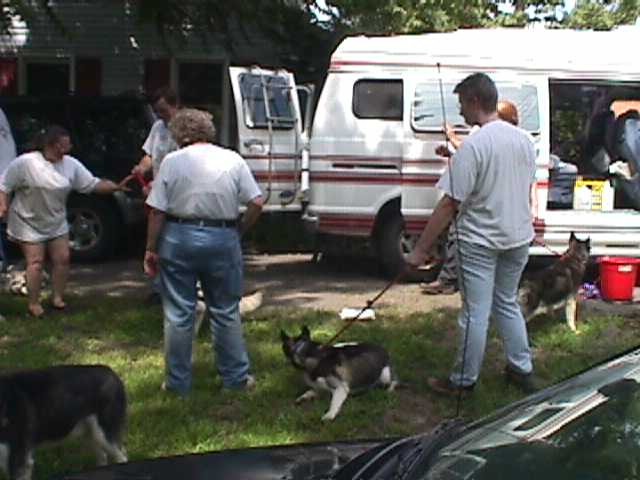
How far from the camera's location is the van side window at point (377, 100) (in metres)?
10.7

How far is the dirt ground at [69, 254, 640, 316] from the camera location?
923 centimetres

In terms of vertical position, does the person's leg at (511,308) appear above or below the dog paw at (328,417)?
above


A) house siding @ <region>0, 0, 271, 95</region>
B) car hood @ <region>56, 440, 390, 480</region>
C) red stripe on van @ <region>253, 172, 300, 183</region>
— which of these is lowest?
car hood @ <region>56, 440, 390, 480</region>

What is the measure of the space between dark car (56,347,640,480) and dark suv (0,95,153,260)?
897 cm

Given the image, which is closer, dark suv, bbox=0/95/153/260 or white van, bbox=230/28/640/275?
white van, bbox=230/28/640/275

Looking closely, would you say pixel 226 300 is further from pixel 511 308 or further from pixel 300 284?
pixel 300 284

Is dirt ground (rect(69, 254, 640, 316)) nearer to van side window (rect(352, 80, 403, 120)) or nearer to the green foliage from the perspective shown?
van side window (rect(352, 80, 403, 120))

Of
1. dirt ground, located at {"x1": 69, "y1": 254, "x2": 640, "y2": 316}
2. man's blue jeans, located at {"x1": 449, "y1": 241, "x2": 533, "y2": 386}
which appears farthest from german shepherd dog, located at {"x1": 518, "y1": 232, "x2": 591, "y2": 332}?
man's blue jeans, located at {"x1": 449, "y1": 241, "x2": 533, "y2": 386}

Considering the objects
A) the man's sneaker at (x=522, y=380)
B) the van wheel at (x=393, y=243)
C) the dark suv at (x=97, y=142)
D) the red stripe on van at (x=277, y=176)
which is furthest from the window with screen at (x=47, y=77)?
the man's sneaker at (x=522, y=380)

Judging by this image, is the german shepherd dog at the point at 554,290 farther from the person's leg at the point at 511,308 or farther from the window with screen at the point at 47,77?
the window with screen at the point at 47,77

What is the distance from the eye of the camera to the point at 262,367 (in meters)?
6.94

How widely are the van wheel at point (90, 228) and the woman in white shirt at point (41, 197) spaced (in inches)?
135

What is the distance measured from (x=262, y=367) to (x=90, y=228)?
5.55 m

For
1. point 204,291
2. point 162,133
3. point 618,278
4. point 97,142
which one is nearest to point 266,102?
point 97,142
